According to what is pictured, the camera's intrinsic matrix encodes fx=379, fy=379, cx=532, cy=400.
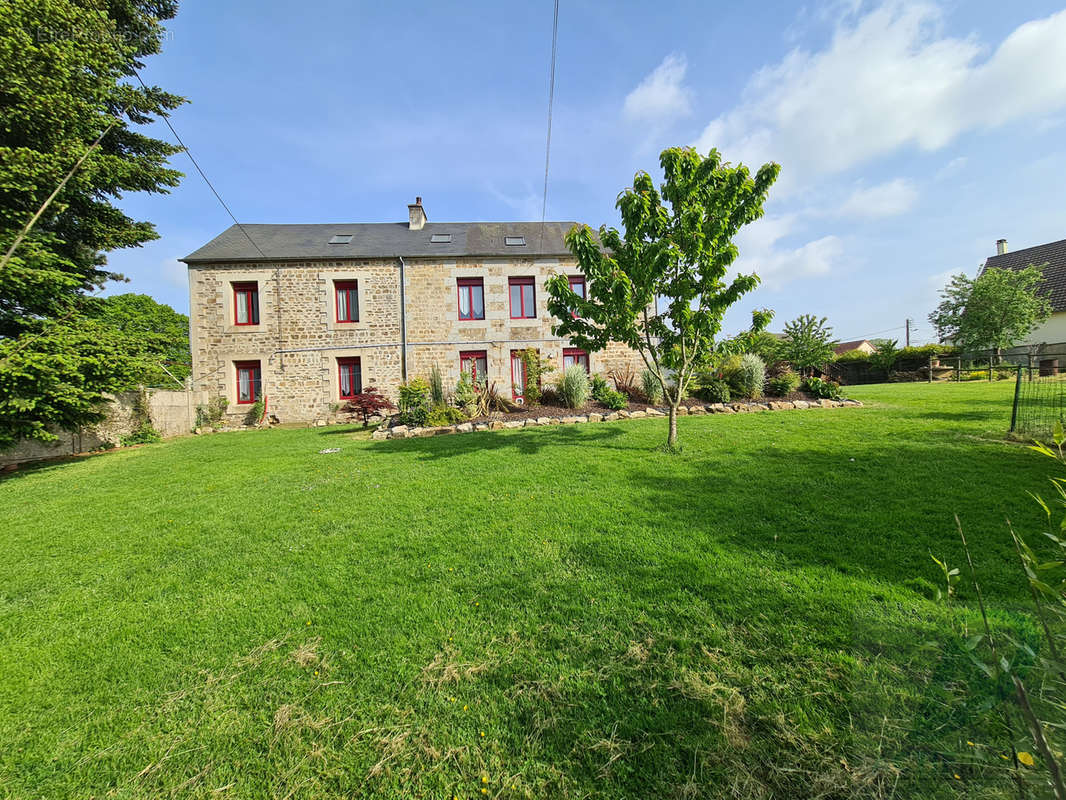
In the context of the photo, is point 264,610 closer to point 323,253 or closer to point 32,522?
point 32,522

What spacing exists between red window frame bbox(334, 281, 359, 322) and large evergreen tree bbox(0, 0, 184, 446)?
5.56m

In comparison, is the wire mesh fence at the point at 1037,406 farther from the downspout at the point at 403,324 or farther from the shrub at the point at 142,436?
the shrub at the point at 142,436

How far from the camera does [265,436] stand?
396 inches

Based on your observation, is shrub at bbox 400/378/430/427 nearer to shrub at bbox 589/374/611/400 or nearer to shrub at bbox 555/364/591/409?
shrub at bbox 555/364/591/409

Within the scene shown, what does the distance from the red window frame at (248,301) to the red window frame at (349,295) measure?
262 centimetres

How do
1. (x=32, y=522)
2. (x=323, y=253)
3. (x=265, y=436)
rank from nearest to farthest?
(x=32, y=522), (x=265, y=436), (x=323, y=253)

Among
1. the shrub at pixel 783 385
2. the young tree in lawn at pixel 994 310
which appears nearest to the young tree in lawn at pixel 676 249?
the shrub at pixel 783 385

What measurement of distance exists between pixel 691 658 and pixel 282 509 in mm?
4231

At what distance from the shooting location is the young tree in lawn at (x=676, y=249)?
5.48 m

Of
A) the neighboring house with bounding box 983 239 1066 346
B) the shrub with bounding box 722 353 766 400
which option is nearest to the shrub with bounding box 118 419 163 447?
the shrub with bounding box 722 353 766 400

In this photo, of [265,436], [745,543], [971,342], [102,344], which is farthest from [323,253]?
[971,342]

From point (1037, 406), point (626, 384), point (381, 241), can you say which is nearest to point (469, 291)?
point (381, 241)

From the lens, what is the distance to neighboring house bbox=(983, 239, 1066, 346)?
18750 mm

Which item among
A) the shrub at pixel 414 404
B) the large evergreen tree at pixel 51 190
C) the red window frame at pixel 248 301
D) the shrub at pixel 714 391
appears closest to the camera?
the large evergreen tree at pixel 51 190
